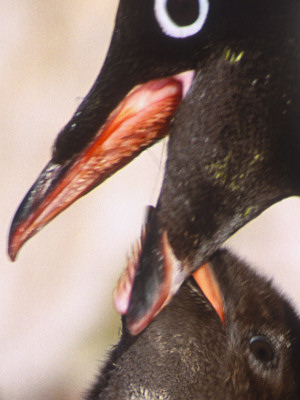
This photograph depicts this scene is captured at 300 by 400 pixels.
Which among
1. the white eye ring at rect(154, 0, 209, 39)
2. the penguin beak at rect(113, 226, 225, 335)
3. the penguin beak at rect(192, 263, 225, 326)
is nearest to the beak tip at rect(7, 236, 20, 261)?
the penguin beak at rect(113, 226, 225, 335)

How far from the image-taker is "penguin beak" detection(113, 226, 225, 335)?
0.83 meters

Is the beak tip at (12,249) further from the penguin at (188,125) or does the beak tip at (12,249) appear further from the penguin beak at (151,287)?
the penguin beak at (151,287)

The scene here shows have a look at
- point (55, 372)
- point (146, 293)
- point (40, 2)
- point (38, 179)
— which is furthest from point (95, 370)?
point (40, 2)

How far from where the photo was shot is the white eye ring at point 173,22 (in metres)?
0.76

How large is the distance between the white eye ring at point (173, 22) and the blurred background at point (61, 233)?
0.17 metres

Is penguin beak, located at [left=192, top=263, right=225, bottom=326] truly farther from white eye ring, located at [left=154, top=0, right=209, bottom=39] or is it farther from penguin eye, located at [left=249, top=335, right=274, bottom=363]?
white eye ring, located at [left=154, top=0, right=209, bottom=39]

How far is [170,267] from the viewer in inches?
32.5

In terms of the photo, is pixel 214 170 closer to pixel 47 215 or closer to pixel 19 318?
pixel 47 215

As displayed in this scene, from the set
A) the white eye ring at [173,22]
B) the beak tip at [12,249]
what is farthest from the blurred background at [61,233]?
the white eye ring at [173,22]

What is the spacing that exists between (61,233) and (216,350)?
29 centimetres

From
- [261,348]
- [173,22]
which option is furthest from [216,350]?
[173,22]

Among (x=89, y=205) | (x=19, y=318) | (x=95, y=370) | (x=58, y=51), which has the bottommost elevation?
(x=95, y=370)

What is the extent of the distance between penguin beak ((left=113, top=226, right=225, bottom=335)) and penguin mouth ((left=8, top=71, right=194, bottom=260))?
0.12m

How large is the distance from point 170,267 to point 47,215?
18 cm
